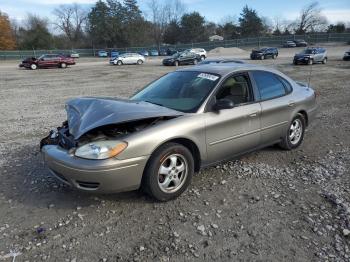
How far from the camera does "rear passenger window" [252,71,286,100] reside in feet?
16.7

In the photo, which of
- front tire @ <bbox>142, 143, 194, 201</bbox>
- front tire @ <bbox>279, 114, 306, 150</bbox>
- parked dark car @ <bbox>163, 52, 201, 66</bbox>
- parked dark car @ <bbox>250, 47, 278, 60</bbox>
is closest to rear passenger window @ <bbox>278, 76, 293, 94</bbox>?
front tire @ <bbox>279, 114, 306, 150</bbox>

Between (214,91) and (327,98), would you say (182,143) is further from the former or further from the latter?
(327,98)

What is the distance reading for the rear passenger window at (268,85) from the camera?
5102mm

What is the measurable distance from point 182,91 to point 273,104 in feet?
4.87

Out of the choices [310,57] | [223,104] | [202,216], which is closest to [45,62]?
[310,57]

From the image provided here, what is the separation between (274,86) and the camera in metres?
5.40

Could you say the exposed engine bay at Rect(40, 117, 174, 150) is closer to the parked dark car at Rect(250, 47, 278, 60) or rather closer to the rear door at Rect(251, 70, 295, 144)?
the rear door at Rect(251, 70, 295, 144)

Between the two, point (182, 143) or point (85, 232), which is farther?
point (182, 143)

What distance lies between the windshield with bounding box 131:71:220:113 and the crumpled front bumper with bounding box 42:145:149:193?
41.7 inches

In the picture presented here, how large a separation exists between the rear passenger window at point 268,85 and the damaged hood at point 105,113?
1.60m

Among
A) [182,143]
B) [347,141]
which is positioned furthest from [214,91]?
[347,141]

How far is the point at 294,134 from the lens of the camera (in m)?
5.85

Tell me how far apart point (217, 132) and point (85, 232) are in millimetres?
2003

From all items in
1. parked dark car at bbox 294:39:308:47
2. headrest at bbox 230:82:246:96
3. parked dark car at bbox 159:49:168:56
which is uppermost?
parked dark car at bbox 294:39:308:47
